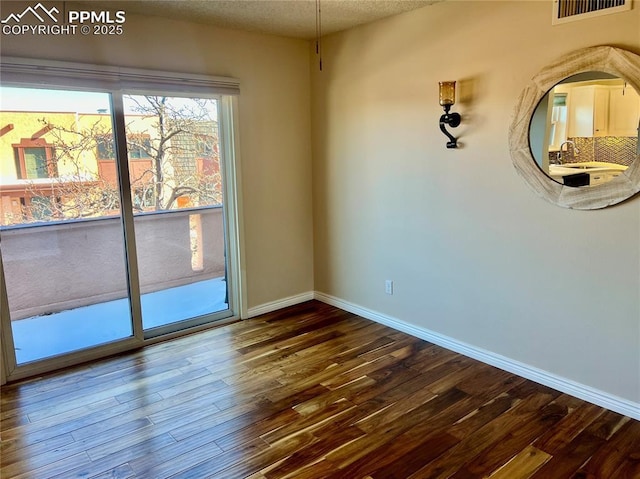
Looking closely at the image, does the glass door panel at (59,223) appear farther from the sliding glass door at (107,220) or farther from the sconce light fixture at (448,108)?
the sconce light fixture at (448,108)

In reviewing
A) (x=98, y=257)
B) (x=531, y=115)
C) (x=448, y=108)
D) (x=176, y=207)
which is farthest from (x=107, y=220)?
(x=531, y=115)

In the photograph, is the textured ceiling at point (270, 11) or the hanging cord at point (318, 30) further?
the hanging cord at point (318, 30)

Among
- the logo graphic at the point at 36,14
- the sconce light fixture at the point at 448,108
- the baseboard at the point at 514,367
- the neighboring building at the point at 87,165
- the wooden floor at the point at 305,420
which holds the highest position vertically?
the logo graphic at the point at 36,14

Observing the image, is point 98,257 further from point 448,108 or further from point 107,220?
point 448,108

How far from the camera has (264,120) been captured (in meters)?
4.10

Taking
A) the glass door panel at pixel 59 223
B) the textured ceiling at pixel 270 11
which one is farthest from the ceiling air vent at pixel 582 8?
the glass door panel at pixel 59 223

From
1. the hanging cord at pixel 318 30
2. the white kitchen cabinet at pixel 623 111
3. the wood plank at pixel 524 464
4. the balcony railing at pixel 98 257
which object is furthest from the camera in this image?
the hanging cord at pixel 318 30

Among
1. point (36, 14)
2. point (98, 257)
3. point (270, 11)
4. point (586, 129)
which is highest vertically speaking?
point (270, 11)

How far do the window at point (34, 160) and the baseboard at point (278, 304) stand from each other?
2.00m

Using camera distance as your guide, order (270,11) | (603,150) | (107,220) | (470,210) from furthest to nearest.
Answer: (107,220) → (270,11) → (470,210) → (603,150)

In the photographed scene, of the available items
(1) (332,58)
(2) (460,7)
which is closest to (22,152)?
(1) (332,58)

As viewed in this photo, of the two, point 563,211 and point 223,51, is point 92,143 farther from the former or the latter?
point 563,211

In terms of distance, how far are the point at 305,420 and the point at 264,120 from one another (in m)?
2.62

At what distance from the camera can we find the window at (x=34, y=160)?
3029 millimetres
